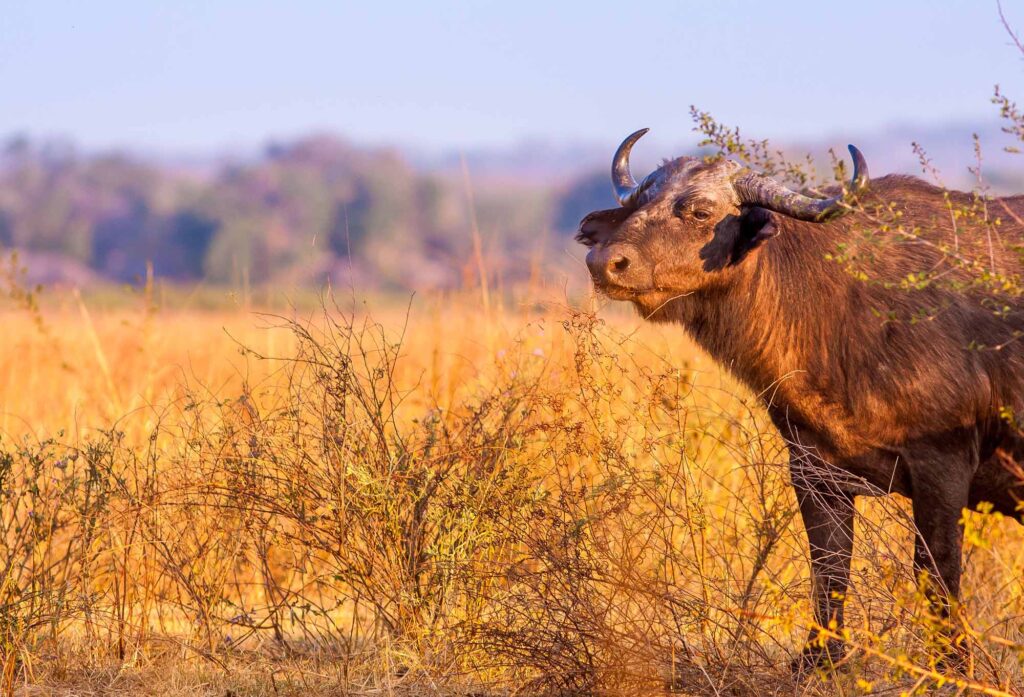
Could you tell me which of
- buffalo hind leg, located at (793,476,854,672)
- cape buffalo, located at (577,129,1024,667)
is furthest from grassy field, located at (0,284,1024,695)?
cape buffalo, located at (577,129,1024,667)

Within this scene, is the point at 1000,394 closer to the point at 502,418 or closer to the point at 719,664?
the point at 719,664

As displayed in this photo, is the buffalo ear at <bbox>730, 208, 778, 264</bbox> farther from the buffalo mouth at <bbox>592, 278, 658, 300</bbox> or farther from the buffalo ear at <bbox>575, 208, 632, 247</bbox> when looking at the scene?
the buffalo ear at <bbox>575, 208, 632, 247</bbox>

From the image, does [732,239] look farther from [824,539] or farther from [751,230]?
[824,539]

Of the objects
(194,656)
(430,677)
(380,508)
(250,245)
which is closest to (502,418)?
(380,508)

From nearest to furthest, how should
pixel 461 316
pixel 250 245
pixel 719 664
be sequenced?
pixel 719 664 < pixel 461 316 < pixel 250 245

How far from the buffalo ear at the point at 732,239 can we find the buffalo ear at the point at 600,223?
463 mm

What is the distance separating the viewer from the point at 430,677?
4.35 metres

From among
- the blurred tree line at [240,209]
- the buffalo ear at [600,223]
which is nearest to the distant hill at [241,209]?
the blurred tree line at [240,209]

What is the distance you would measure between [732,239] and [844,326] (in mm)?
582

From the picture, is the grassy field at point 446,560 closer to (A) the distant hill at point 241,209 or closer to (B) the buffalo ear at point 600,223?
(B) the buffalo ear at point 600,223

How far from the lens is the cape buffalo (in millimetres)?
4750

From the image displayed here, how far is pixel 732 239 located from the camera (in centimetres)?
509

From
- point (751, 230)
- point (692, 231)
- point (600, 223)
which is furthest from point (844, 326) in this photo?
point (600, 223)

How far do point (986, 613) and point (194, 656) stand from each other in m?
3.48
